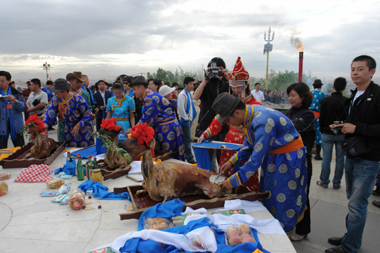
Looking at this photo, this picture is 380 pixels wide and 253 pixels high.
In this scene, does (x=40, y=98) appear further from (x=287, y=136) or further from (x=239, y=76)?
(x=287, y=136)

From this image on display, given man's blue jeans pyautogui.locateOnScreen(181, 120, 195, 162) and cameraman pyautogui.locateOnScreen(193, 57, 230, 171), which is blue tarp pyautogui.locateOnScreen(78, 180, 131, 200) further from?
man's blue jeans pyautogui.locateOnScreen(181, 120, 195, 162)

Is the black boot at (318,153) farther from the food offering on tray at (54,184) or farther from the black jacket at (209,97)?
the food offering on tray at (54,184)

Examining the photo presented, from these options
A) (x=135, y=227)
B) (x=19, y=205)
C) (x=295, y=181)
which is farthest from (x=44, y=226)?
(x=295, y=181)

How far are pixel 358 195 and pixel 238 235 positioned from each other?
137 cm

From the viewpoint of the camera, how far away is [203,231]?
1.82 metres

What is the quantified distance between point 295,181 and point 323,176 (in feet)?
8.18

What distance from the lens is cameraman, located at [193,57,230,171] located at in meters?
3.70

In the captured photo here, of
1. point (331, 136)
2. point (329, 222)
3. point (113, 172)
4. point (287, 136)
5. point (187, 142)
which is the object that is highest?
point (287, 136)

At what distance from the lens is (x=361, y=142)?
2279 millimetres

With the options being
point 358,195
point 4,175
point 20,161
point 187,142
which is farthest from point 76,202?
point 187,142

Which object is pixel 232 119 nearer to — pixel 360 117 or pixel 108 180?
pixel 360 117

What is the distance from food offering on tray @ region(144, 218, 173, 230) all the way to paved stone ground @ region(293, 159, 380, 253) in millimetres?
1644

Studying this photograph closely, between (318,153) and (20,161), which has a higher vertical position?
(20,161)

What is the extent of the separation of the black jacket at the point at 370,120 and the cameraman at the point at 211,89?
1.81m
